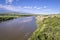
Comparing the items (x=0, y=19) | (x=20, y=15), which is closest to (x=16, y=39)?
(x=0, y=19)

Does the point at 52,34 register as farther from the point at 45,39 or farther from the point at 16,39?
the point at 16,39

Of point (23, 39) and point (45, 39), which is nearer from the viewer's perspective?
point (45, 39)

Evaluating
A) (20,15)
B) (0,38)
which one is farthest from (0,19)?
(20,15)

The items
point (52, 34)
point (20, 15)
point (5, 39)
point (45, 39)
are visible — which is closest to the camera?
point (52, 34)

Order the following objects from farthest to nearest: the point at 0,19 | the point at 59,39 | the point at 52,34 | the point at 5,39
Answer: the point at 0,19 → the point at 5,39 → the point at 52,34 → the point at 59,39

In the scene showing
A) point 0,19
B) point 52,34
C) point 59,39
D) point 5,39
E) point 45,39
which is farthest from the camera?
point 0,19

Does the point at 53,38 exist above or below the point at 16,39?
above

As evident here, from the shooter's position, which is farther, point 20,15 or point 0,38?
point 20,15

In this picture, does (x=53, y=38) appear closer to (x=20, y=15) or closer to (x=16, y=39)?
(x=16, y=39)

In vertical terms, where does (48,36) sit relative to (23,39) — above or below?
above
